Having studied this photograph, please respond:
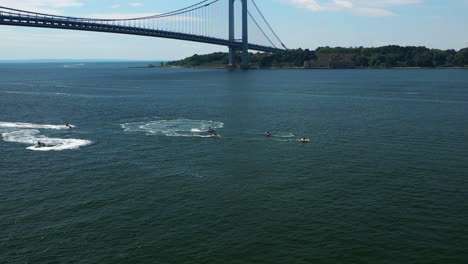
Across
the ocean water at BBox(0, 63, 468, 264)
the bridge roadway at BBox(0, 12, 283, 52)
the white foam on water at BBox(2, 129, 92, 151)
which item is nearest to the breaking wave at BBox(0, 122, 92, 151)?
the white foam on water at BBox(2, 129, 92, 151)

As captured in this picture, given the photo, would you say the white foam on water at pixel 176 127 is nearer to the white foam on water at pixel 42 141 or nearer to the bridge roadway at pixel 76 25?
the white foam on water at pixel 42 141

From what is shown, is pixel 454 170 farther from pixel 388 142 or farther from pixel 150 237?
pixel 150 237

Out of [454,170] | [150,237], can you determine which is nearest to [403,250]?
[150,237]

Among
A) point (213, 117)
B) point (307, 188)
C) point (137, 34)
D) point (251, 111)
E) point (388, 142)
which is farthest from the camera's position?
point (137, 34)

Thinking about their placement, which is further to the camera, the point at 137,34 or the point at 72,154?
the point at 137,34

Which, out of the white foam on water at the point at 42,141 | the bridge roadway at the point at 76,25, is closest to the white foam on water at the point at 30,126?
the white foam on water at the point at 42,141

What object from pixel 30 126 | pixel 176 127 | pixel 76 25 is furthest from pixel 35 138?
pixel 76 25

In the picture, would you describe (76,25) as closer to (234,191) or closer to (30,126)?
(30,126)

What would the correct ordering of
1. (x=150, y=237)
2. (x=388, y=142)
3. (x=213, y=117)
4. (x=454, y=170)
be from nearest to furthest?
1. (x=150, y=237)
2. (x=454, y=170)
3. (x=388, y=142)
4. (x=213, y=117)

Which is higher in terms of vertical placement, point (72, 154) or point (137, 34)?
point (137, 34)
